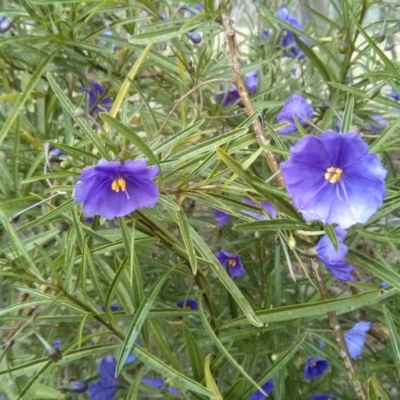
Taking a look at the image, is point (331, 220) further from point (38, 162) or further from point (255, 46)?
point (255, 46)

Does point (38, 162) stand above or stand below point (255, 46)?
below

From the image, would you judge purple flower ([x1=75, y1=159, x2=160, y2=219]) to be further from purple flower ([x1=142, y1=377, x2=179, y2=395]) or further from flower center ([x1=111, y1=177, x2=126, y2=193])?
purple flower ([x1=142, y1=377, x2=179, y2=395])

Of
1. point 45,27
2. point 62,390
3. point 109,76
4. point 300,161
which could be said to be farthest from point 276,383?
point 45,27

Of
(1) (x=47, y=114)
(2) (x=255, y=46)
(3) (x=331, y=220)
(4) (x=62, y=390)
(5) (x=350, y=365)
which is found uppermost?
(2) (x=255, y=46)

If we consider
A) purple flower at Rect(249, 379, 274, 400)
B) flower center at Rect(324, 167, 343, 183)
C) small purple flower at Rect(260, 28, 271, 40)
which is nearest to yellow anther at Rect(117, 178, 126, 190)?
flower center at Rect(324, 167, 343, 183)

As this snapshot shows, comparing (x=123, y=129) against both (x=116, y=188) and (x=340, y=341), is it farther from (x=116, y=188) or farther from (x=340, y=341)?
(x=340, y=341)

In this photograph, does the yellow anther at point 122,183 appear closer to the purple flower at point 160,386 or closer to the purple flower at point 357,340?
the purple flower at point 160,386
